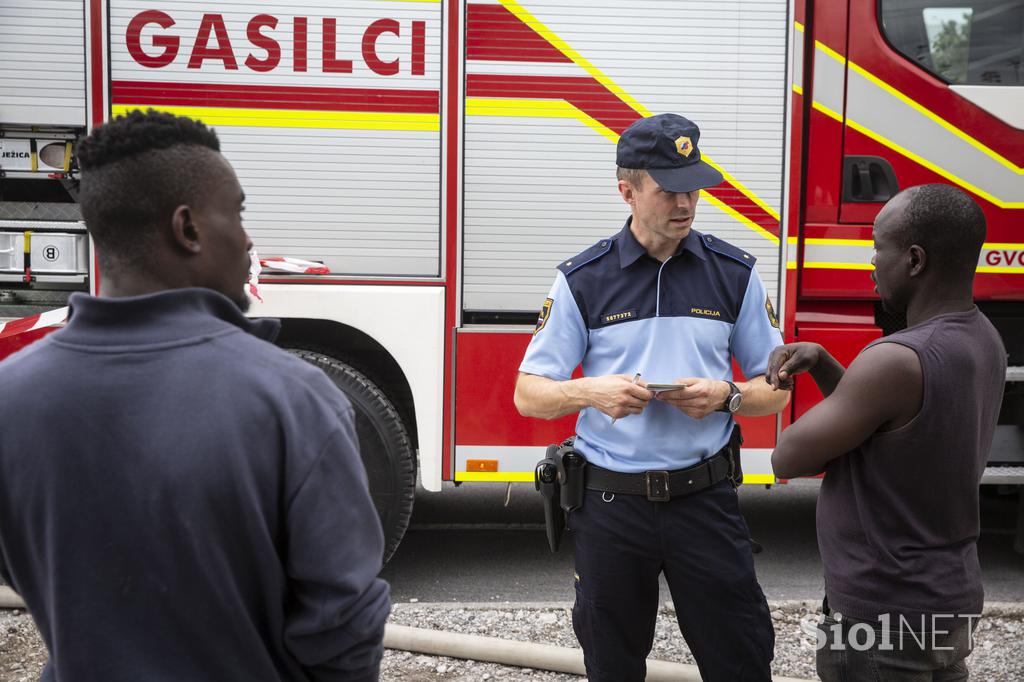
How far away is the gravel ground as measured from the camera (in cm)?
343

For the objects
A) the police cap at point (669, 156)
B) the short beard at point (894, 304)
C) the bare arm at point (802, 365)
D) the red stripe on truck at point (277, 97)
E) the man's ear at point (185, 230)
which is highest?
the red stripe on truck at point (277, 97)

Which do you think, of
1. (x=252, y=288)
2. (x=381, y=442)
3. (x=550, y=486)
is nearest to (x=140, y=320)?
(x=550, y=486)

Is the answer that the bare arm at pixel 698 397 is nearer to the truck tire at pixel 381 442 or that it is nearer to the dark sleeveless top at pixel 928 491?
the dark sleeveless top at pixel 928 491

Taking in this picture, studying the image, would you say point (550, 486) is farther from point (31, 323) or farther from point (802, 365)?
point (31, 323)

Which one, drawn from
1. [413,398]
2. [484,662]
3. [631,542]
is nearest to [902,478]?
[631,542]

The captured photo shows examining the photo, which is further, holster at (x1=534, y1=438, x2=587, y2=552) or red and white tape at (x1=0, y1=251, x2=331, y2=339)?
red and white tape at (x1=0, y1=251, x2=331, y2=339)

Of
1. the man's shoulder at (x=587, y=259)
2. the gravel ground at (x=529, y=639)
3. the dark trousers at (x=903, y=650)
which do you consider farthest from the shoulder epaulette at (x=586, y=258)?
the gravel ground at (x=529, y=639)

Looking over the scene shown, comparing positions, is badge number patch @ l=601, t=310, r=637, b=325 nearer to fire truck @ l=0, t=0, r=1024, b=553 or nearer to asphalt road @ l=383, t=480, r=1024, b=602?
fire truck @ l=0, t=0, r=1024, b=553

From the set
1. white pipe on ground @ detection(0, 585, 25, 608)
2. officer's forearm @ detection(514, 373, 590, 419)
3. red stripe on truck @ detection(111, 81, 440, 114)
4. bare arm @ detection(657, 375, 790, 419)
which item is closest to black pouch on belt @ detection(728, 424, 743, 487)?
bare arm @ detection(657, 375, 790, 419)

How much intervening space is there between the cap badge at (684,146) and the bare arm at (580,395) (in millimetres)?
610

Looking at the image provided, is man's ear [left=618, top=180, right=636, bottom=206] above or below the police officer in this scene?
above

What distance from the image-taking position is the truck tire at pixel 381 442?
410 centimetres

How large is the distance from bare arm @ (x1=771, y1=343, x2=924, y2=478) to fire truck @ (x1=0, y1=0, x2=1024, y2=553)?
2.21 meters

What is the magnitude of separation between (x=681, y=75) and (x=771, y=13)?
46cm
